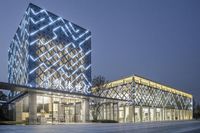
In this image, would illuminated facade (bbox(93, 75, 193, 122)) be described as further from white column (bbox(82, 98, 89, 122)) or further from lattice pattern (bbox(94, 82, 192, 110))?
white column (bbox(82, 98, 89, 122))

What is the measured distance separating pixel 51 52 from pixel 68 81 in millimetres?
9481

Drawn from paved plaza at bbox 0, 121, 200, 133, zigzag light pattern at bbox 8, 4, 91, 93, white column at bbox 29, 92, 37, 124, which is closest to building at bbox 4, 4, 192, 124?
zigzag light pattern at bbox 8, 4, 91, 93

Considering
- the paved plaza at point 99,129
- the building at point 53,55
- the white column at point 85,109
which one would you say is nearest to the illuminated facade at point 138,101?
the white column at point 85,109

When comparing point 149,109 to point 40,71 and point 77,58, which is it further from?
point 40,71

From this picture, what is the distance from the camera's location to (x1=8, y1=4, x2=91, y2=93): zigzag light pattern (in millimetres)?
64750

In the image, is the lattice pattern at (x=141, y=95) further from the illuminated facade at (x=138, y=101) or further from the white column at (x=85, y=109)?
the white column at (x=85, y=109)

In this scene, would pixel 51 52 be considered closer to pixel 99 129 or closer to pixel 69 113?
pixel 69 113

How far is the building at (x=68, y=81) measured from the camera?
49.8 metres

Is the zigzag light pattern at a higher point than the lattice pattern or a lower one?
higher

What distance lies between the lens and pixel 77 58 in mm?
79688

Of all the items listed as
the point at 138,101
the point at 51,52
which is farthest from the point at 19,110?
the point at 138,101

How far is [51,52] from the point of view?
70375mm

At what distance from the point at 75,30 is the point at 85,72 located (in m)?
13.6

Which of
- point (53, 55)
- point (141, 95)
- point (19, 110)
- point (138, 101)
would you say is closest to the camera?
point (19, 110)
